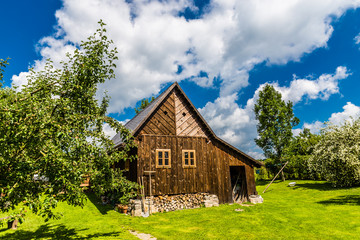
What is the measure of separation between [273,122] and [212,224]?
27624mm

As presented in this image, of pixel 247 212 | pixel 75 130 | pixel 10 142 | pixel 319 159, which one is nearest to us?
pixel 10 142

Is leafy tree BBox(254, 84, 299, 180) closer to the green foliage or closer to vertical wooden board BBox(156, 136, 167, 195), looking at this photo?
the green foliage

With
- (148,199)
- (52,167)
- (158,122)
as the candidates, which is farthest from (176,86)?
(52,167)

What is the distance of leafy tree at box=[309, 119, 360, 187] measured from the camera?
20861mm

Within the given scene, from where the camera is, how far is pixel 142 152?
1592cm

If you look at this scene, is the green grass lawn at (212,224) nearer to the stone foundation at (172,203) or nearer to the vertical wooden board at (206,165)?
the stone foundation at (172,203)

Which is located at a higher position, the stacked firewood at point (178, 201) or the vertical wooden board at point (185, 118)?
the vertical wooden board at point (185, 118)

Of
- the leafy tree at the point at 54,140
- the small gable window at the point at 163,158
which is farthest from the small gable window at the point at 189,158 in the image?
the leafy tree at the point at 54,140

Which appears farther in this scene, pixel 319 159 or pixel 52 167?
pixel 319 159

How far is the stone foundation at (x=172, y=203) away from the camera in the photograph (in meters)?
14.7

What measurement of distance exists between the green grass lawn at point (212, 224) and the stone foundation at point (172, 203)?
2.32ft

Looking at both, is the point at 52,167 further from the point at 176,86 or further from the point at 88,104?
the point at 176,86

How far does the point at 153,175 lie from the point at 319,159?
19.9 m

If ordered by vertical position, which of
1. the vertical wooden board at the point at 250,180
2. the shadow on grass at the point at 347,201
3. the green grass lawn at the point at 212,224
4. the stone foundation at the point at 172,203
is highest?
the vertical wooden board at the point at 250,180
